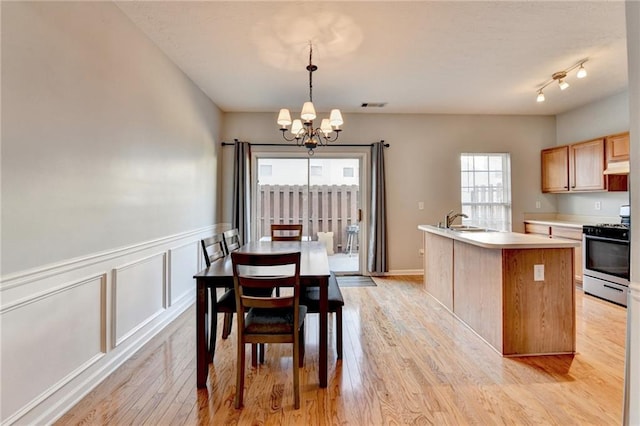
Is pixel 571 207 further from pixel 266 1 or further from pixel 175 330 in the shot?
pixel 175 330

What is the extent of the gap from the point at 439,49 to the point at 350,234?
3.02m

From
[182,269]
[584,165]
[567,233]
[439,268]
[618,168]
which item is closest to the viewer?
[182,269]

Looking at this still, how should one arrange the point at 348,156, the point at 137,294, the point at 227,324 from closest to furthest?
the point at 137,294 → the point at 227,324 → the point at 348,156

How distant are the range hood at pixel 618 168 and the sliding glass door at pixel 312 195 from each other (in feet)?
10.7

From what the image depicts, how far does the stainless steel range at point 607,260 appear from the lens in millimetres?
3424

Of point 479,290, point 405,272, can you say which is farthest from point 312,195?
point 479,290

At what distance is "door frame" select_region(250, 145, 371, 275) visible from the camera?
4914mm

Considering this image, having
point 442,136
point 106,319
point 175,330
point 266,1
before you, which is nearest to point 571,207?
point 442,136

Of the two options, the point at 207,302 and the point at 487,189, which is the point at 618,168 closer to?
the point at 487,189

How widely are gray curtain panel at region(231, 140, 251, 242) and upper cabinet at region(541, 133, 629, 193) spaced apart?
4.88 meters

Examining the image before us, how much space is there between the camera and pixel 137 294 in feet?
8.25

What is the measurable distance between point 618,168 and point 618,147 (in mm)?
275

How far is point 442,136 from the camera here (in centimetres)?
506

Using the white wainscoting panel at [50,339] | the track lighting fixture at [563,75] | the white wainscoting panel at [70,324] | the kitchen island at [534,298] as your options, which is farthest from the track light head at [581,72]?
the white wainscoting panel at [50,339]
